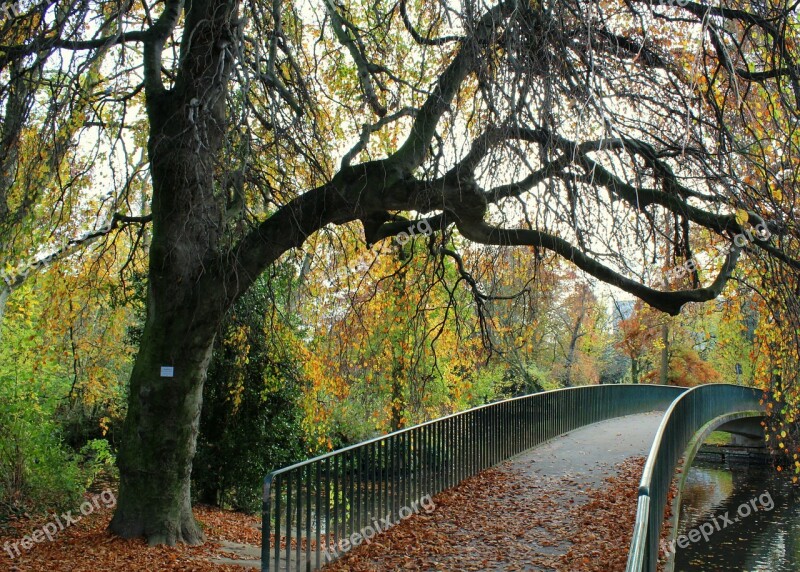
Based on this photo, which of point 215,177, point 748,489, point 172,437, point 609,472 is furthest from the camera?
point 748,489

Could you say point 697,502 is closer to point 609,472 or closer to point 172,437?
point 609,472

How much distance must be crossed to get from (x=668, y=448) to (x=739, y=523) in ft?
45.7

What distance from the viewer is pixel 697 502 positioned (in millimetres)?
26219

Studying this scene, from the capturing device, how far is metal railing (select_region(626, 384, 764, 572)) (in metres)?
3.99

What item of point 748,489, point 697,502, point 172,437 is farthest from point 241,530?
point 748,489

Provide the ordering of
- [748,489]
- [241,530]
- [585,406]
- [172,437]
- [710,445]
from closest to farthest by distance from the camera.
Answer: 1. [172,437]
2. [241,530]
3. [585,406]
4. [748,489]
5. [710,445]

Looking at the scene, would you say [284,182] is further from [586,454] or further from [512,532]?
[586,454]

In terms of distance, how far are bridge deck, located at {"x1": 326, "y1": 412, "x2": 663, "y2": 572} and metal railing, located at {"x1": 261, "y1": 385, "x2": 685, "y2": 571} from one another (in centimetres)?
24

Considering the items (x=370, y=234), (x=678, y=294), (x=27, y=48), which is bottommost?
(x=678, y=294)

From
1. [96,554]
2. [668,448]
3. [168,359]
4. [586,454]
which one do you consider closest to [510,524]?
[668,448]

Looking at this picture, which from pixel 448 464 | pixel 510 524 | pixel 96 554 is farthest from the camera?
pixel 448 464

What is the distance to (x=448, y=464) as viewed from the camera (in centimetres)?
1047

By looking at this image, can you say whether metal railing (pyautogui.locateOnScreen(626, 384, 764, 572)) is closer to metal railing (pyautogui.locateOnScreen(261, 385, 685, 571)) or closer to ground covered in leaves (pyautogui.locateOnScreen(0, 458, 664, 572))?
ground covered in leaves (pyautogui.locateOnScreen(0, 458, 664, 572))

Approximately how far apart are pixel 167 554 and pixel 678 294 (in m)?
6.17
